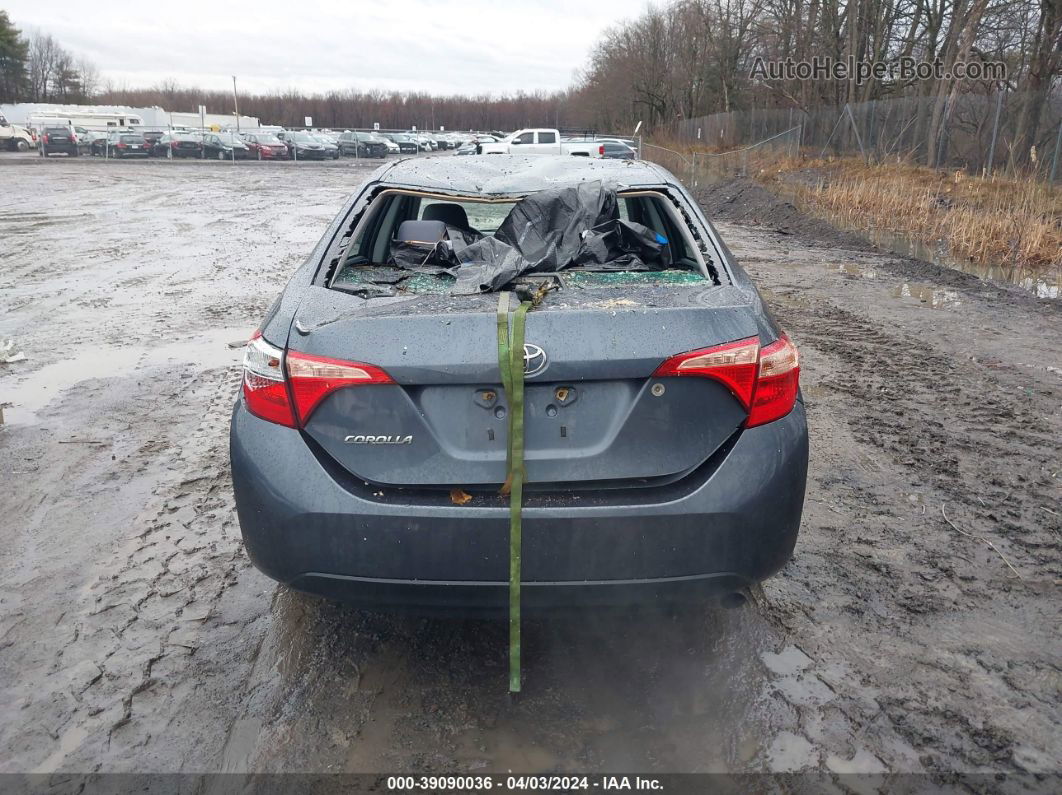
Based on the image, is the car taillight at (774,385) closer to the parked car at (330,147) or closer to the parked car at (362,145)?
the parked car at (330,147)

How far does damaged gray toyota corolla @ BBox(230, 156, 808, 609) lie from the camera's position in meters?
2.50

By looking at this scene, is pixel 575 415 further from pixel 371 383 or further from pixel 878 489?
pixel 878 489

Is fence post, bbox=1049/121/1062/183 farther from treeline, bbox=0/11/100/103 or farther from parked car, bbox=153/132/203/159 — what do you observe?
treeline, bbox=0/11/100/103

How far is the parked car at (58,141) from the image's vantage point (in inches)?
1772

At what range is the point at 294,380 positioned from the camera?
102 inches

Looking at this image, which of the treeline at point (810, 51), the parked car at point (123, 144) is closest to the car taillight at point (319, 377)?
the treeline at point (810, 51)

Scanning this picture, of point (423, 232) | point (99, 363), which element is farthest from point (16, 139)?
point (423, 232)

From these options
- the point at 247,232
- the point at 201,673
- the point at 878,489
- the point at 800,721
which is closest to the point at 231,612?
the point at 201,673

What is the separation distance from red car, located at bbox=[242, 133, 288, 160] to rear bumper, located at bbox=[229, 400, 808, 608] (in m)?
54.1

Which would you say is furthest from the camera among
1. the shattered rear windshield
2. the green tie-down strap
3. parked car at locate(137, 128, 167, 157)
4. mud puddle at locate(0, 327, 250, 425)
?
parked car at locate(137, 128, 167, 157)

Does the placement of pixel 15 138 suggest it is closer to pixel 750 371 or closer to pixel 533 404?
pixel 533 404

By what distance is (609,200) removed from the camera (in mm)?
3932

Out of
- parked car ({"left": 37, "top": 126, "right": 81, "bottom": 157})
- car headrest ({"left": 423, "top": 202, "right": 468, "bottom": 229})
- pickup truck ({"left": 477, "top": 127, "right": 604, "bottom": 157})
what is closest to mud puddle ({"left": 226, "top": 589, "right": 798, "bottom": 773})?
car headrest ({"left": 423, "top": 202, "right": 468, "bottom": 229})

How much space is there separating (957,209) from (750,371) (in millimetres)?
15553
